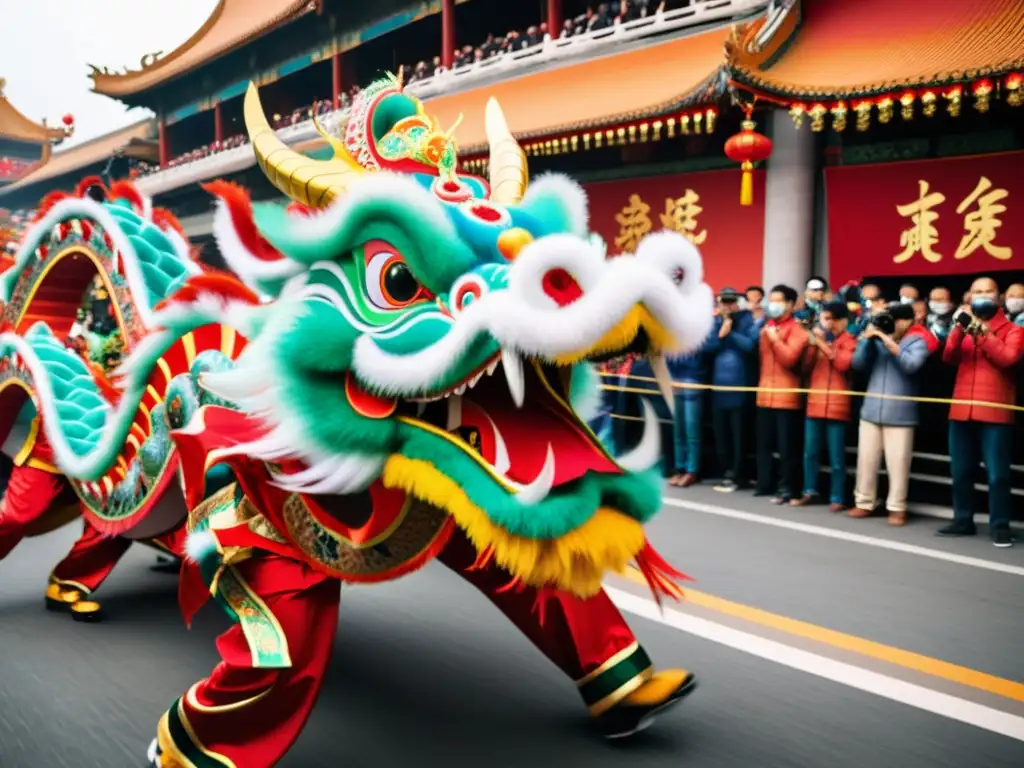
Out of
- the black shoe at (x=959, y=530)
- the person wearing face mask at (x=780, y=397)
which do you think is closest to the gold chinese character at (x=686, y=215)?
the person wearing face mask at (x=780, y=397)

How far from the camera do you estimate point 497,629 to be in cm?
370

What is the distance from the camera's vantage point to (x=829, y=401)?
6371 mm

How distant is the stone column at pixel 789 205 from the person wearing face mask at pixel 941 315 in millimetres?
2864

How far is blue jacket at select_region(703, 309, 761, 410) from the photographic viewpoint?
7.14m

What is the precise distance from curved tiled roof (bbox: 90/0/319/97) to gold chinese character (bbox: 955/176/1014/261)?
43.2ft

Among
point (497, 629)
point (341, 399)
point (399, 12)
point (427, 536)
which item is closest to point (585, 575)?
point (427, 536)

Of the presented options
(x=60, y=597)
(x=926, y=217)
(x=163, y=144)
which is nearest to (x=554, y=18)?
(x=926, y=217)

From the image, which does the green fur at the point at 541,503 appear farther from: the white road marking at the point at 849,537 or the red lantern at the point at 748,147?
the red lantern at the point at 748,147

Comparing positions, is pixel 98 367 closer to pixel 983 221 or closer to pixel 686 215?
pixel 983 221

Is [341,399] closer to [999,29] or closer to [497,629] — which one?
[497,629]

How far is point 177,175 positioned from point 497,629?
1768 cm

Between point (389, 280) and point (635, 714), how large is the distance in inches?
55.1

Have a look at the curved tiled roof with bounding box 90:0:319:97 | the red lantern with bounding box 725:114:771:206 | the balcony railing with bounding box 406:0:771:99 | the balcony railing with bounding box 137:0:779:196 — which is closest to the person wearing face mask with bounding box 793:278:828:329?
the red lantern with bounding box 725:114:771:206

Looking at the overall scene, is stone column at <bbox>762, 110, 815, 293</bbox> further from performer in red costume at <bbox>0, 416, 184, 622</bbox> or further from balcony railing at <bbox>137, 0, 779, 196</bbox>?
performer in red costume at <bbox>0, 416, 184, 622</bbox>
